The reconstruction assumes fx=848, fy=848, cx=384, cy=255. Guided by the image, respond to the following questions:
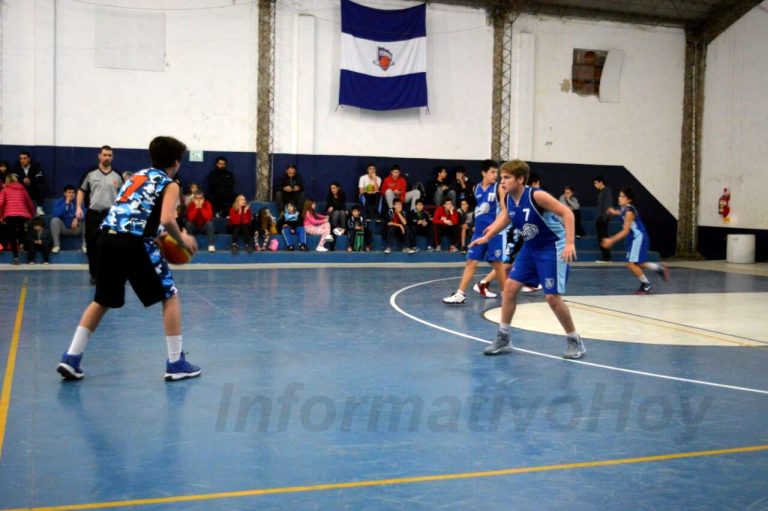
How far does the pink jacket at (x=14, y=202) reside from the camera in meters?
16.5

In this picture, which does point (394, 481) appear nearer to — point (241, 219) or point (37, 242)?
point (37, 242)

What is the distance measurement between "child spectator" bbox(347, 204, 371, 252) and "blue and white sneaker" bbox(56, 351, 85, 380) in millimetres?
13260

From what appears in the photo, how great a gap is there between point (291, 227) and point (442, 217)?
3.64 metres

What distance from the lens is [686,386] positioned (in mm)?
6723

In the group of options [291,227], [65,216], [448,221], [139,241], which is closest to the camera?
[139,241]

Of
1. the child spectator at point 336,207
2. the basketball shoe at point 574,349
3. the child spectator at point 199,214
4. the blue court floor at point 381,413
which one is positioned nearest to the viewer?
the blue court floor at point 381,413

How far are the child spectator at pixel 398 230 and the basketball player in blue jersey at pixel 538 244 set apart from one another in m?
12.1

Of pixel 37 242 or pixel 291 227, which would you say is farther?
pixel 291 227

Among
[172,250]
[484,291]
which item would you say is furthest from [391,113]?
[172,250]

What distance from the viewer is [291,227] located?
1942 cm

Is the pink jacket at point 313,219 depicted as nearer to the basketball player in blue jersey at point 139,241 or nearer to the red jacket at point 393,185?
the red jacket at point 393,185

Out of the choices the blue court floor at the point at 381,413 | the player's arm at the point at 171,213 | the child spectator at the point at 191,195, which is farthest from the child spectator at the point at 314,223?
the player's arm at the point at 171,213

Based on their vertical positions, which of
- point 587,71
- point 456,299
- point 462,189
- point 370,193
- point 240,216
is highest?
point 587,71

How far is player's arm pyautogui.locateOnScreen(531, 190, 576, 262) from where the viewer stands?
7125 millimetres
